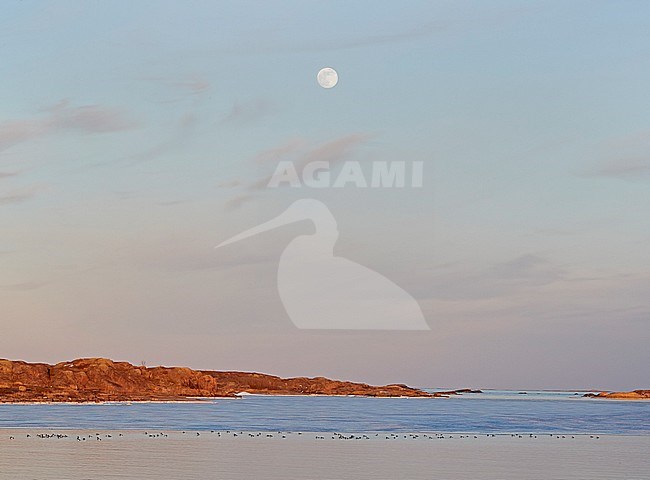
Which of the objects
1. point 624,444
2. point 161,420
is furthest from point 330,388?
point 624,444

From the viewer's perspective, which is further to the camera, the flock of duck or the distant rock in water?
the distant rock in water

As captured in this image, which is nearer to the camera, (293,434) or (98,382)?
(293,434)

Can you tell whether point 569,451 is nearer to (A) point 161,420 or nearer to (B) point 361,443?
(B) point 361,443

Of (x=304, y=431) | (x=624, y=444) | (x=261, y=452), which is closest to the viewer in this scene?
(x=261, y=452)

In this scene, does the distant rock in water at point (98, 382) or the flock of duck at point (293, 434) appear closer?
the flock of duck at point (293, 434)

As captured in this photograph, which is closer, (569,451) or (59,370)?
(569,451)

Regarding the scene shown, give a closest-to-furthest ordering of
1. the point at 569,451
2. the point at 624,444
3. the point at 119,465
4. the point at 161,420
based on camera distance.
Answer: the point at 119,465
the point at 569,451
the point at 624,444
the point at 161,420

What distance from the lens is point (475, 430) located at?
55.3 meters

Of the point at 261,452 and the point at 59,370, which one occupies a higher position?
the point at 59,370

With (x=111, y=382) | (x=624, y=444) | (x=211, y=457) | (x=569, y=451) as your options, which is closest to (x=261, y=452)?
(x=211, y=457)

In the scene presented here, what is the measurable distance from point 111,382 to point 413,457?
9846cm

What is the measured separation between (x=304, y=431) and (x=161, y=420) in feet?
47.8

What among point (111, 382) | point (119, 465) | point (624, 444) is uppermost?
point (111, 382)

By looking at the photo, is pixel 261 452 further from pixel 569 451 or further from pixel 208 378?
pixel 208 378
